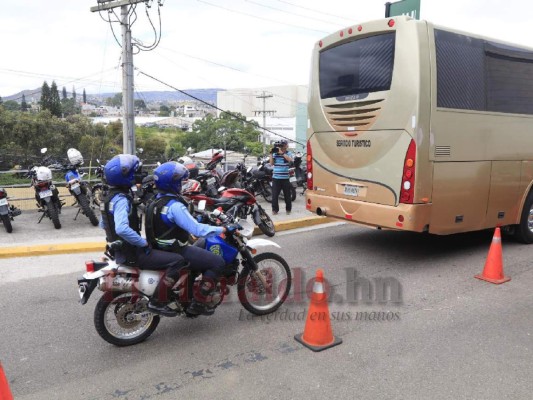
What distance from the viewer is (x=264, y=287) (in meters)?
Result: 4.52

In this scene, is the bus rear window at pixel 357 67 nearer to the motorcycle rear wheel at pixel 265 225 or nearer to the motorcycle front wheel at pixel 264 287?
the motorcycle rear wheel at pixel 265 225

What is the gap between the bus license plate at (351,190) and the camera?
260 inches

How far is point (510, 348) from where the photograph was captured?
3.90 meters

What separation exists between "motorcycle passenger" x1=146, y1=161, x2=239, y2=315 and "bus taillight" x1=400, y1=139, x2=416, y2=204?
108 inches

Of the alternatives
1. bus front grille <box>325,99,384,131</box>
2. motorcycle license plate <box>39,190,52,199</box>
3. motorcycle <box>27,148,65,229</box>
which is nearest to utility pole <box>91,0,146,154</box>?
motorcycle <box>27,148,65,229</box>

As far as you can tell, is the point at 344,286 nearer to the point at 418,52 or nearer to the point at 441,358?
the point at 441,358

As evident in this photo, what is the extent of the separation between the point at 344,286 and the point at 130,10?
30.2ft

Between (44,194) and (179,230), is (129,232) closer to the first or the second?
(179,230)

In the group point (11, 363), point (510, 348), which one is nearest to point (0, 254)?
point (11, 363)

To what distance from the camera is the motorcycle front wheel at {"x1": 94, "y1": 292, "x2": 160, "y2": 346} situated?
12.4ft

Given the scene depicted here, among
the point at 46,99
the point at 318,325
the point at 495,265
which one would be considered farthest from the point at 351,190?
the point at 46,99

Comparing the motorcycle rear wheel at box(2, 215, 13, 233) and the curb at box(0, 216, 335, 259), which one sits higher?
the motorcycle rear wheel at box(2, 215, 13, 233)

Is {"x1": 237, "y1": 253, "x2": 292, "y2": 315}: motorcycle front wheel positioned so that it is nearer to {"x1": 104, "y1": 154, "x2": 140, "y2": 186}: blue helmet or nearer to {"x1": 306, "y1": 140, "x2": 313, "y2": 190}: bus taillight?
{"x1": 104, "y1": 154, "x2": 140, "y2": 186}: blue helmet

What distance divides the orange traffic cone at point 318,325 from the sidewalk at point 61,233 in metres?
4.38
